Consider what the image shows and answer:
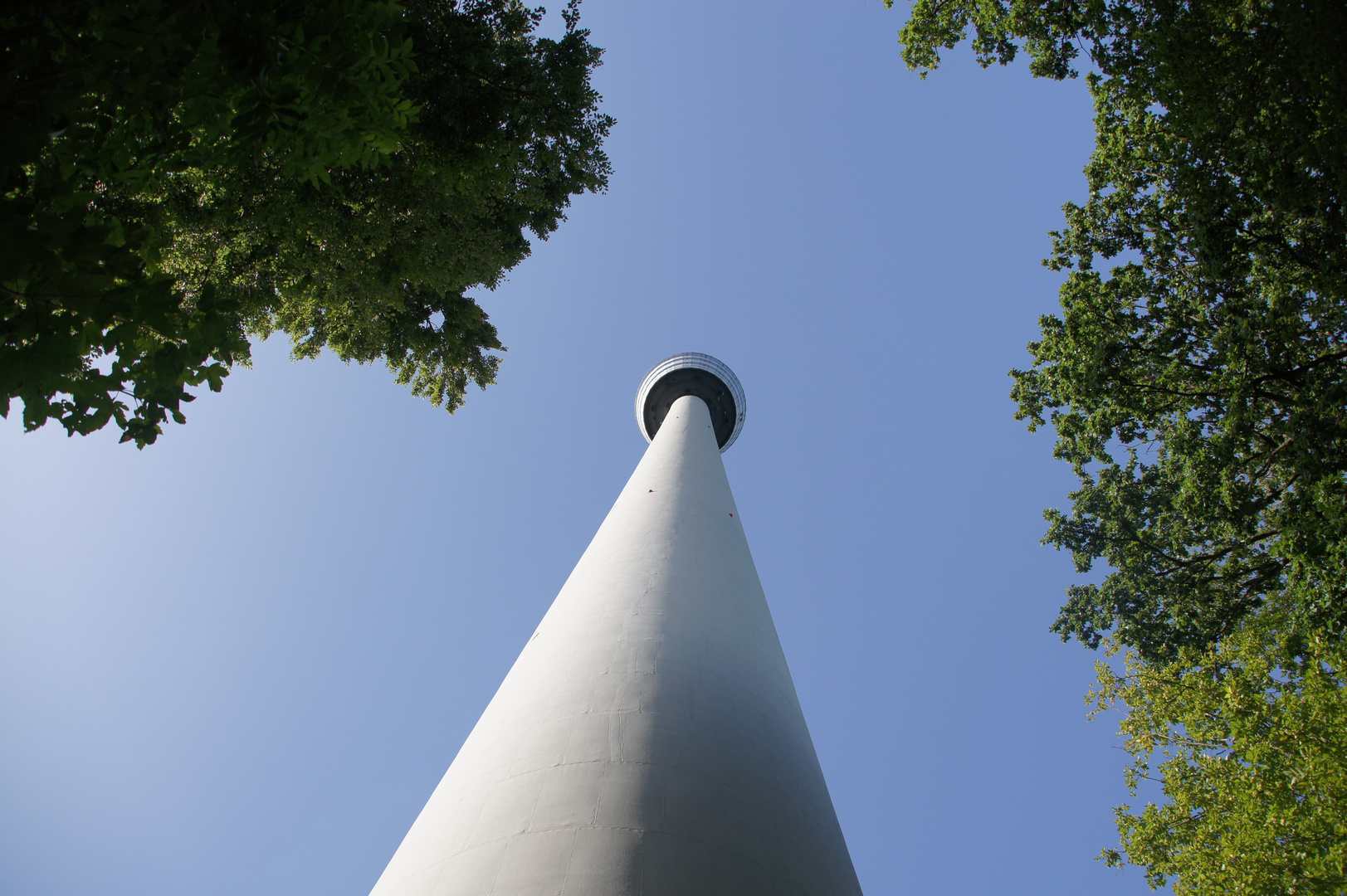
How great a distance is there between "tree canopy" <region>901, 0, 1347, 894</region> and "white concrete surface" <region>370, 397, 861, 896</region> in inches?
282

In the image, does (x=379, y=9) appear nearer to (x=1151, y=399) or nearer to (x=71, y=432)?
(x=71, y=432)

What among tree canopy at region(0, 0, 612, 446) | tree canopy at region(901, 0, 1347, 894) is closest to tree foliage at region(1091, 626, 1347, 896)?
tree canopy at region(901, 0, 1347, 894)

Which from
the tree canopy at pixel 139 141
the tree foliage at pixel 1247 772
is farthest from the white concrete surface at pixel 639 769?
the tree foliage at pixel 1247 772

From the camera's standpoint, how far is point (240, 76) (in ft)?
10.2

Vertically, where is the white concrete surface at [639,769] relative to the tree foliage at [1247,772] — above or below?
below

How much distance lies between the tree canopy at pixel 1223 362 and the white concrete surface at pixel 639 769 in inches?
282

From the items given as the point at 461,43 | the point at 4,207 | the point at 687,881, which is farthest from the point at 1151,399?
the point at 4,207

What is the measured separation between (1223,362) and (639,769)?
12.4m

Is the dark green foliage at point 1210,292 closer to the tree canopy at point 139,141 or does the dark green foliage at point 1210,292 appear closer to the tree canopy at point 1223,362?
the tree canopy at point 1223,362

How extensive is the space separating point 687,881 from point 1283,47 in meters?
11.6

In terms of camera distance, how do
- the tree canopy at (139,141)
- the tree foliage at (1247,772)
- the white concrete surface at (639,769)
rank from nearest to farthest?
the tree canopy at (139,141), the white concrete surface at (639,769), the tree foliage at (1247,772)

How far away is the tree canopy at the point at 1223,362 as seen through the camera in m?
8.77

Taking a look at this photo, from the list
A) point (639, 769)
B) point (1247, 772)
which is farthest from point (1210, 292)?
point (639, 769)

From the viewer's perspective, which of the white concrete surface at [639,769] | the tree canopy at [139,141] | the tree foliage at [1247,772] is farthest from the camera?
the tree foliage at [1247,772]
